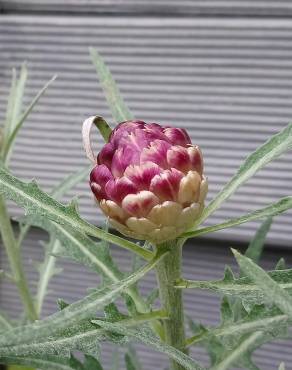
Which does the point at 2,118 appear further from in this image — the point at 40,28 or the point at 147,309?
the point at 147,309

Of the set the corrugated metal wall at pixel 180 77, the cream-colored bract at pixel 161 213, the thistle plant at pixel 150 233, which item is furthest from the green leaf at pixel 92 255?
the corrugated metal wall at pixel 180 77

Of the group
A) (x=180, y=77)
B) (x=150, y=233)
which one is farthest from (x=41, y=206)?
(x=180, y=77)

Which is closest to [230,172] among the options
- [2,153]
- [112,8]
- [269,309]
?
[112,8]

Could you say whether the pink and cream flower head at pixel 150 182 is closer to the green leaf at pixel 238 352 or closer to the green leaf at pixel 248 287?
the green leaf at pixel 248 287

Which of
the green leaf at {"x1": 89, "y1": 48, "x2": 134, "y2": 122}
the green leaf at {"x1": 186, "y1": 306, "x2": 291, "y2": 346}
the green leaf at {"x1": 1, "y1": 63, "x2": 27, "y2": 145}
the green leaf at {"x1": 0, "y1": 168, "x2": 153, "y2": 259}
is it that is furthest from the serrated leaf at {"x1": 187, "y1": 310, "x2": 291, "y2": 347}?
the green leaf at {"x1": 1, "y1": 63, "x2": 27, "y2": 145}

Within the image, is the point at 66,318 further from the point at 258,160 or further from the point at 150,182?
the point at 258,160
